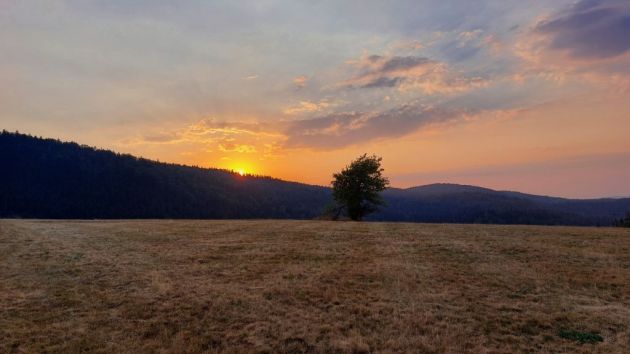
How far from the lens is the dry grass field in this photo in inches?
→ 452

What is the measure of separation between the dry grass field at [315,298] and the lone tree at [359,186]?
36.5m

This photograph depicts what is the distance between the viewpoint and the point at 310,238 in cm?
3306

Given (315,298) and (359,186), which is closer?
(315,298)

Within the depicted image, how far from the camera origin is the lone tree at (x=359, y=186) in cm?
6544

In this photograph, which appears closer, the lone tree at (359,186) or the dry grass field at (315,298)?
the dry grass field at (315,298)

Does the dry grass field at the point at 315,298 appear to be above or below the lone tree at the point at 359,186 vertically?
below

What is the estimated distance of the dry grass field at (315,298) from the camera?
11.5m

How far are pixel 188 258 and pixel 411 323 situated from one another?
16.1 meters

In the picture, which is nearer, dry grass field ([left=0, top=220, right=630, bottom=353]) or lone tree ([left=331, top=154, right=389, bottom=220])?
dry grass field ([left=0, top=220, right=630, bottom=353])

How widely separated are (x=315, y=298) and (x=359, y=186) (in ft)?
166

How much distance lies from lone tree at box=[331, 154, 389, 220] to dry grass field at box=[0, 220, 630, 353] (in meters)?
36.5

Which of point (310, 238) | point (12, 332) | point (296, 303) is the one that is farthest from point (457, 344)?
point (310, 238)

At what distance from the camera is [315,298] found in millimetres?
15695

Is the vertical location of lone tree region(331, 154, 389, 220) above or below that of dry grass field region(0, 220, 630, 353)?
above
